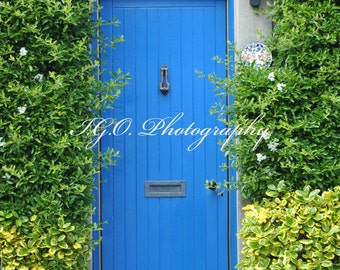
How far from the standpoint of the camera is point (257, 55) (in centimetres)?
495

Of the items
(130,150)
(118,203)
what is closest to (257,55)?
(130,150)

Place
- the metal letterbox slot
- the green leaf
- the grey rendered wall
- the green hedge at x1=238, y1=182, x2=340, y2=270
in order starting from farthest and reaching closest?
the metal letterbox slot < the grey rendered wall < the green leaf < the green hedge at x1=238, y1=182, x2=340, y2=270

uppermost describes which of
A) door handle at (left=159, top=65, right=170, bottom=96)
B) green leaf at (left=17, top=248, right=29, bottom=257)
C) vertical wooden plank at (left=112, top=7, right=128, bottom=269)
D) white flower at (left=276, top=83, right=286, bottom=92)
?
door handle at (left=159, top=65, right=170, bottom=96)

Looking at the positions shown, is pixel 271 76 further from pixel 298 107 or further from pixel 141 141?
pixel 141 141

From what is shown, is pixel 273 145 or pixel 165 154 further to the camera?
pixel 165 154

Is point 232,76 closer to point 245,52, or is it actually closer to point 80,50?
point 245,52

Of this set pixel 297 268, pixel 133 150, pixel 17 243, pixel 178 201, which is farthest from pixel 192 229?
pixel 17 243

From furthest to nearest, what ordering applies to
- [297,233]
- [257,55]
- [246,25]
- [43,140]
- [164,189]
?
[164,189], [246,25], [257,55], [43,140], [297,233]

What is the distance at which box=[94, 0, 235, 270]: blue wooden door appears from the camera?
205 inches

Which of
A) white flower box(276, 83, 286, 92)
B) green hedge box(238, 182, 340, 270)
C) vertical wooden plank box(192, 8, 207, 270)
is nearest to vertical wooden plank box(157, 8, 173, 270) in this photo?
vertical wooden plank box(192, 8, 207, 270)

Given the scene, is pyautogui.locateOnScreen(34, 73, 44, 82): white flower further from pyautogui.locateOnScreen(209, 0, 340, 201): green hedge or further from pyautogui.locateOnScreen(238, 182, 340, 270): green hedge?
pyautogui.locateOnScreen(238, 182, 340, 270): green hedge

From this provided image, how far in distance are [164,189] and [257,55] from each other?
1.35m

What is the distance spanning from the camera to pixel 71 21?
4.54m

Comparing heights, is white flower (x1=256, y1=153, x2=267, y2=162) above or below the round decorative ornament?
below
